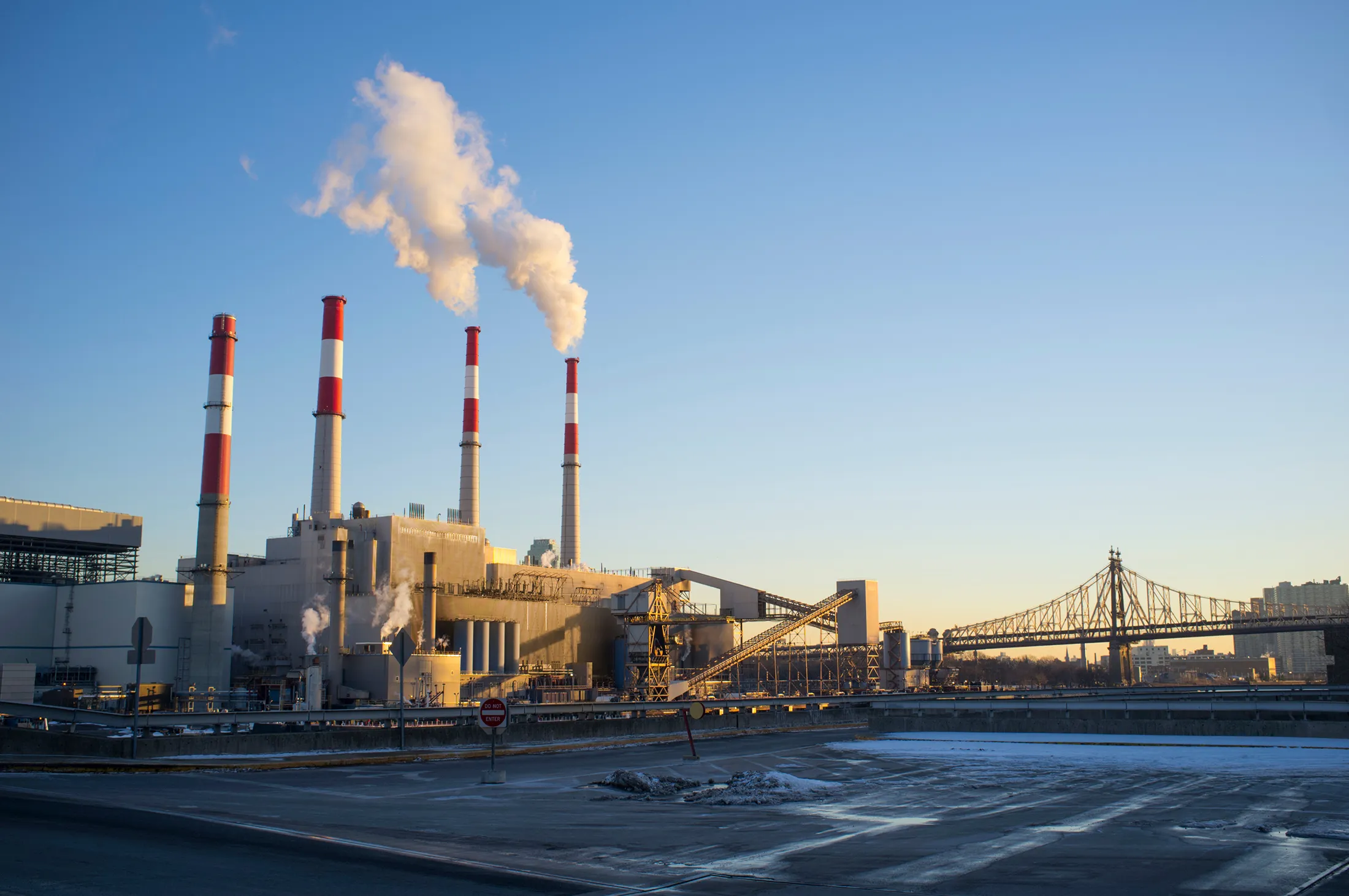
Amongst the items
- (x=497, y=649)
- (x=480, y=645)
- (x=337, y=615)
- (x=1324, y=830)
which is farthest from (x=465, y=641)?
(x=1324, y=830)

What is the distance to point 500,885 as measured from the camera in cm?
1006

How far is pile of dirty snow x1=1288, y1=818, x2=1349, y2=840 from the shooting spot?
1309 centimetres

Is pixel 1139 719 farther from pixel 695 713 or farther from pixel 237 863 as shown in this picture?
pixel 237 863

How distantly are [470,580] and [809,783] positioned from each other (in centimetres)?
6581

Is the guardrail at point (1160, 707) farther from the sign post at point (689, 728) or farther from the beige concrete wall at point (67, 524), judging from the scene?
the beige concrete wall at point (67, 524)

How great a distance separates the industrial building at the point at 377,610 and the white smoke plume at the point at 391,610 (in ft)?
0.46

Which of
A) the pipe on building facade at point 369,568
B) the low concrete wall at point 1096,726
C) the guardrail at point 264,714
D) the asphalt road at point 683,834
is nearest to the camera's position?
the asphalt road at point 683,834

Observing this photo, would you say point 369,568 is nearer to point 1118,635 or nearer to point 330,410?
point 330,410

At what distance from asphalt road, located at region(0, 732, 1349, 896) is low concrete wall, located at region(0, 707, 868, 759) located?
3.84 metres

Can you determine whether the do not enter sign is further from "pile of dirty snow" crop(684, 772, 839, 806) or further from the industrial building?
the industrial building

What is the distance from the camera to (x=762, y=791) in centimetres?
1877

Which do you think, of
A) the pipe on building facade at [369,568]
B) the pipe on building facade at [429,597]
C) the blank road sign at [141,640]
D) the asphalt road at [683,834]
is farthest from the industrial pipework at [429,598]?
the asphalt road at [683,834]

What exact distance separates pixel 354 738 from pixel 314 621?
4639 centimetres

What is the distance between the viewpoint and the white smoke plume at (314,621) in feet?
237
